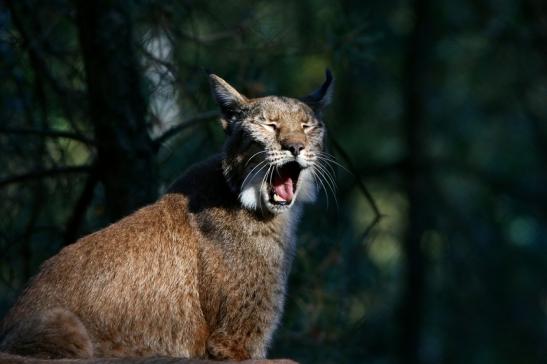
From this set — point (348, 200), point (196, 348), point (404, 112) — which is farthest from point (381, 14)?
point (196, 348)

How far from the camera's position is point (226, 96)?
6.84 m

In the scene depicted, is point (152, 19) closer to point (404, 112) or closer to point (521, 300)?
point (404, 112)

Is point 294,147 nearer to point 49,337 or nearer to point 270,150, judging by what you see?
point 270,150

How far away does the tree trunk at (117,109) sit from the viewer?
26.6 feet

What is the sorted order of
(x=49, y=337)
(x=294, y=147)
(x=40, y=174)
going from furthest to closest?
(x=40, y=174)
(x=294, y=147)
(x=49, y=337)

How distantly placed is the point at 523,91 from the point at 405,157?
272cm

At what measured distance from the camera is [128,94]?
27.0 ft

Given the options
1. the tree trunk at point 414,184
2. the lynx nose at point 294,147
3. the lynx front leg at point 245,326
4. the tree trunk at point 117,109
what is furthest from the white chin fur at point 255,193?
the tree trunk at point 414,184

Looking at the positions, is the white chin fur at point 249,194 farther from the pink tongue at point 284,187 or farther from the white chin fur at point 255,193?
the pink tongue at point 284,187

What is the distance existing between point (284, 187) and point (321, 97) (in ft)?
2.57

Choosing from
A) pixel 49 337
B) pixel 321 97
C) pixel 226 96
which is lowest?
pixel 49 337

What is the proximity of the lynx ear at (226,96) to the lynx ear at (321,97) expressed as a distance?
1.50 ft

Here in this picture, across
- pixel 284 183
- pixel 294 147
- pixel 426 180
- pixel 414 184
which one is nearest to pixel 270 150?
pixel 294 147

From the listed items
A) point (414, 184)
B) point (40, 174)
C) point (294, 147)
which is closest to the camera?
point (294, 147)
